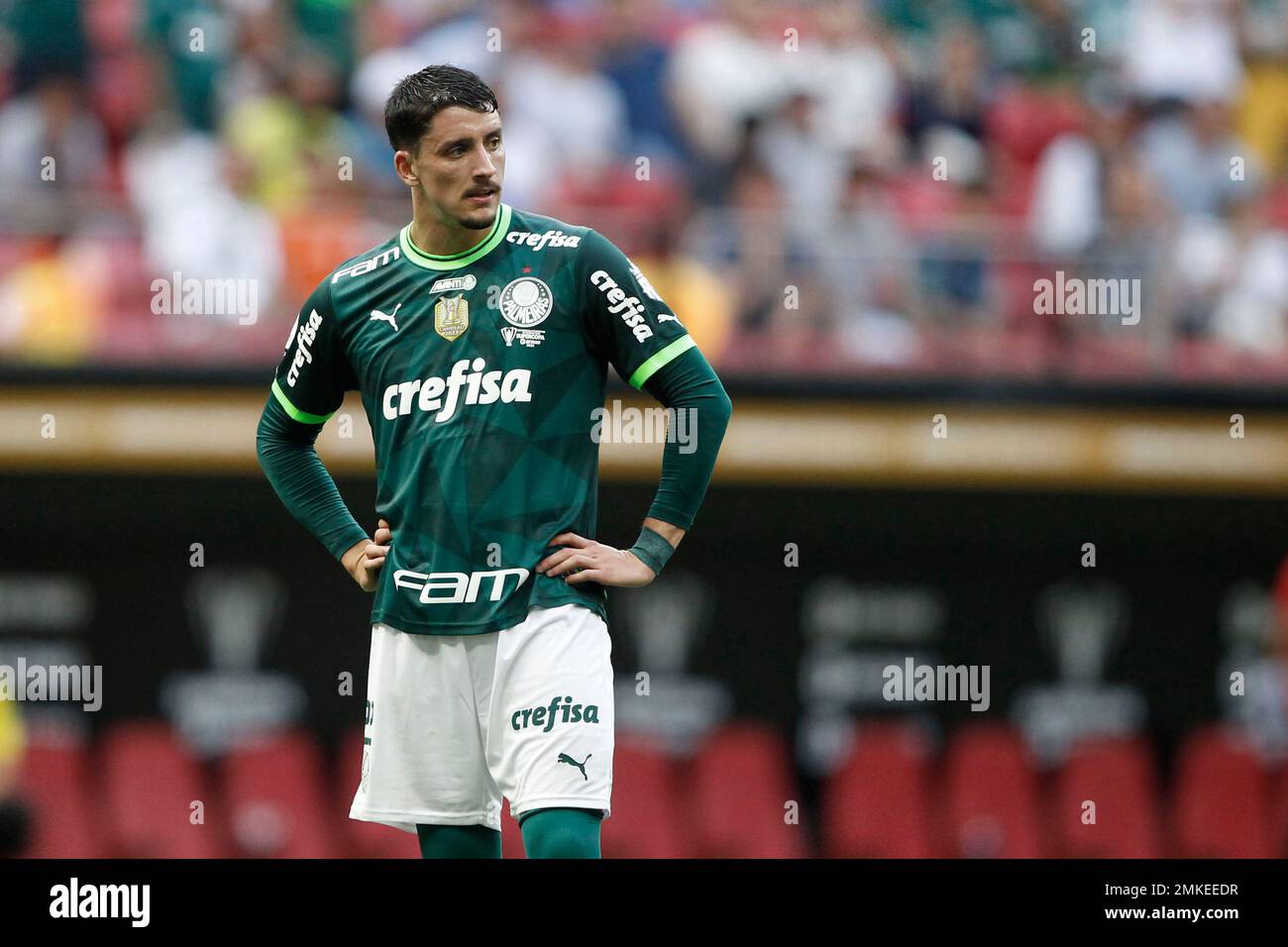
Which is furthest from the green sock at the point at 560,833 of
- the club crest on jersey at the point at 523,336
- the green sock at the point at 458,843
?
the club crest on jersey at the point at 523,336

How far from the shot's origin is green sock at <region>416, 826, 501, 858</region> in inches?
168

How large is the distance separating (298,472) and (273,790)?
15.2 ft

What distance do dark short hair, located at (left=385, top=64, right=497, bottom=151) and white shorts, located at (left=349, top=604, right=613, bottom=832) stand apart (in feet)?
3.65

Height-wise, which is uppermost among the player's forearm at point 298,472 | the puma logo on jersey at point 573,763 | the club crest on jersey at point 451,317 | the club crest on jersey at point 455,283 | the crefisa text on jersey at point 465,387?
the club crest on jersey at point 455,283

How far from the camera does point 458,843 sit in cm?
427

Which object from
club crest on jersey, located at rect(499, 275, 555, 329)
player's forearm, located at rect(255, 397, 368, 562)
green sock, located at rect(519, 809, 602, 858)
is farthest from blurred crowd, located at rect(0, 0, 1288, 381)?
green sock, located at rect(519, 809, 602, 858)

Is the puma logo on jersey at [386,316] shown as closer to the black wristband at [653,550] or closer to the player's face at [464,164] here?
the player's face at [464,164]

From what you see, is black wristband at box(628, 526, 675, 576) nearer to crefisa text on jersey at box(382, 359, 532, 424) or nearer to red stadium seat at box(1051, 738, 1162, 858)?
crefisa text on jersey at box(382, 359, 532, 424)

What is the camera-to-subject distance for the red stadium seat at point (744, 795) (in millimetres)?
8961

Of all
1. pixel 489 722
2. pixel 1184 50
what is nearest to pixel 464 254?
pixel 489 722

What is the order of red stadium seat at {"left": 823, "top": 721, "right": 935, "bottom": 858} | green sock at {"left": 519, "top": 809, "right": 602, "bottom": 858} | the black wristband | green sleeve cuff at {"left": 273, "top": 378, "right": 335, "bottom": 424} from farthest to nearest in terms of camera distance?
red stadium seat at {"left": 823, "top": 721, "right": 935, "bottom": 858} → green sleeve cuff at {"left": 273, "top": 378, "right": 335, "bottom": 424} → the black wristband → green sock at {"left": 519, "top": 809, "right": 602, "bottom": 858}

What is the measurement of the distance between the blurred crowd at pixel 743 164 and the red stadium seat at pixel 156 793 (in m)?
1.76

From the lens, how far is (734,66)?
10.1 metres
